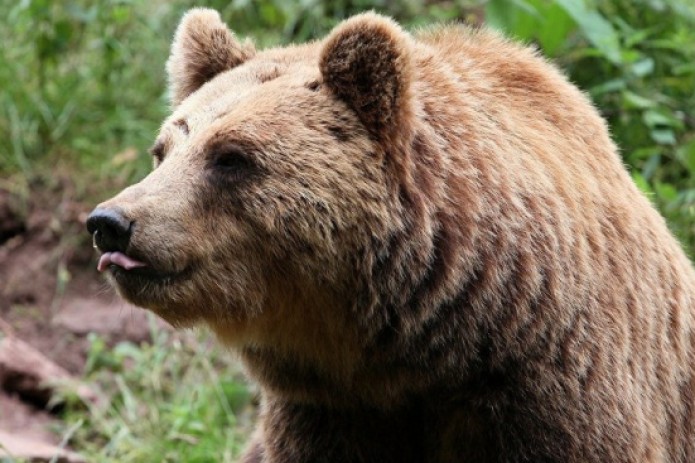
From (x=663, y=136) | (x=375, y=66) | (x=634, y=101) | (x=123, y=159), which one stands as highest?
(x=375, y=66)

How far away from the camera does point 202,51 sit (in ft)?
13.8

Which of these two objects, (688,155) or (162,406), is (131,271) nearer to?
(162,406)

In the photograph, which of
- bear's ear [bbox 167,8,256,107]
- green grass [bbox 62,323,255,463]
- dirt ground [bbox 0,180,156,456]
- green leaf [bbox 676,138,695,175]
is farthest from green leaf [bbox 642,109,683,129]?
dirt ground [bbox 0,180,156,456]

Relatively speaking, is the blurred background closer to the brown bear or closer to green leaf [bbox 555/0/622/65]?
green leaf [bbox 555/0/622/65]

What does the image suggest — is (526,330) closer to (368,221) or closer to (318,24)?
(368,221)

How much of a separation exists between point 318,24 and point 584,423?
466 cm

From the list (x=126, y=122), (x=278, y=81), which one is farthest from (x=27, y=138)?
(x=278, y=81)

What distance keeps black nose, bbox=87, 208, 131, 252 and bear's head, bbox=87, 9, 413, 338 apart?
0.07ft

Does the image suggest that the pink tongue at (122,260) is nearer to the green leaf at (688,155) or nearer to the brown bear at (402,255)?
the brown bear at (402,255)

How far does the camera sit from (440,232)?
12.3ft

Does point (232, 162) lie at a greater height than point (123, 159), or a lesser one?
greater

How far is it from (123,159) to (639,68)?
348 centimetres

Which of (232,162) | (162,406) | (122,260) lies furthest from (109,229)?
(162,406)

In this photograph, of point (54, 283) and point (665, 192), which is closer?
point (665, 192)
